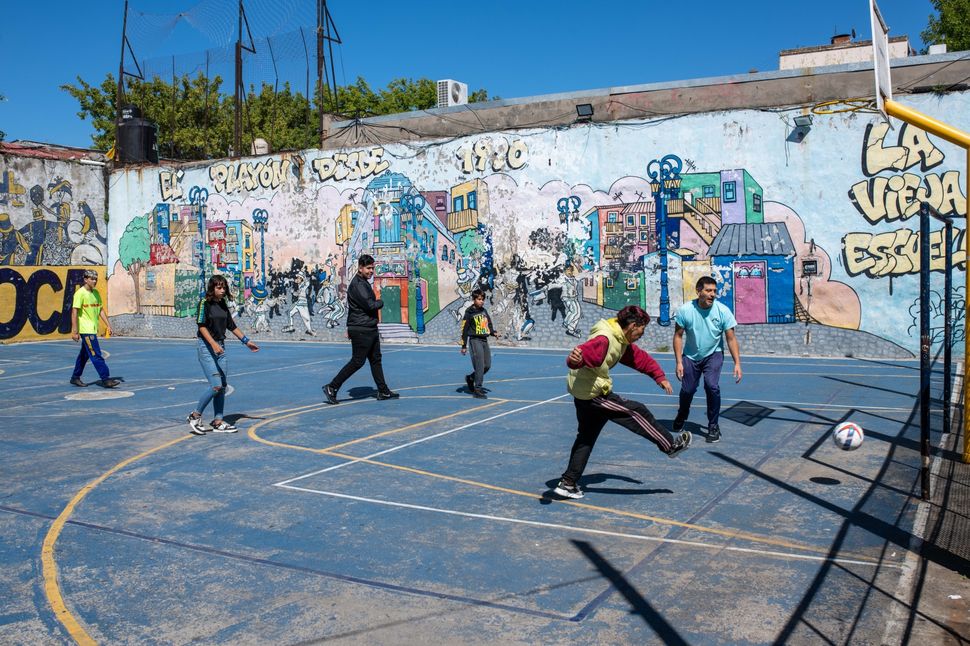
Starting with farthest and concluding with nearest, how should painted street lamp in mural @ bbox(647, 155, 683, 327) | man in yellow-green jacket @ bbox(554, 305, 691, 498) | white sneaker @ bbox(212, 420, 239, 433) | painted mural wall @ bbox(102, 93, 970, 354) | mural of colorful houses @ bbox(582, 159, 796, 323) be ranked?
1. painted street lamp in mural @ bbox(647, 155, 683, 327)
2. mural of colorful houses @ bbox(582, 159, 796, 323)
3. painted mural wall @ bbox(102, 93, 970, 354)
4. white sneaker @ bbox(212, 420, 239, 433)
5. man in yellow-green jacket @ bbox(554, 305, 691, 498)

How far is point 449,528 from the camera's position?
22.1 ft

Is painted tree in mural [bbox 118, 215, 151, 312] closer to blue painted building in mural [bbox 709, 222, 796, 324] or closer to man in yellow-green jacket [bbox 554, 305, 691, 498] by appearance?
blue painted building in mural [bbox 709, 222, 796, 324]

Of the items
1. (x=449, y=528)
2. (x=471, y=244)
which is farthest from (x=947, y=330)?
(x=471, y=244)

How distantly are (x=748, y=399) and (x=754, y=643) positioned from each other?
9.05 meters

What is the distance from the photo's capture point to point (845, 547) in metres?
6.11

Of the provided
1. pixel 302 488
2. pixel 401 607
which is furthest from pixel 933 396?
pixel 401 607

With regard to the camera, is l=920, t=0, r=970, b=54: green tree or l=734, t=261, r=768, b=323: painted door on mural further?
l=920, t=0, r=970, b=54: green tree

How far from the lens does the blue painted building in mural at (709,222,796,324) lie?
20.2 m

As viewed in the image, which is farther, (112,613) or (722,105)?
(722,105)

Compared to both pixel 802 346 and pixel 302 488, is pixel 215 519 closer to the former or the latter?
pixel 302 488

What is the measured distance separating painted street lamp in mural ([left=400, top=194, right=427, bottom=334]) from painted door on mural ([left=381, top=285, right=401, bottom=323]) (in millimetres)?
630

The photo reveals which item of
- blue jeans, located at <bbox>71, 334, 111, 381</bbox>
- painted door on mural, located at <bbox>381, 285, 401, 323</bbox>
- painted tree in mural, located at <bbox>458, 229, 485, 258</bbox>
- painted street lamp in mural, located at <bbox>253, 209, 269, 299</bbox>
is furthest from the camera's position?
painted street lamp in mural, located at <bbox>253, 209, 269, 299</bbox>

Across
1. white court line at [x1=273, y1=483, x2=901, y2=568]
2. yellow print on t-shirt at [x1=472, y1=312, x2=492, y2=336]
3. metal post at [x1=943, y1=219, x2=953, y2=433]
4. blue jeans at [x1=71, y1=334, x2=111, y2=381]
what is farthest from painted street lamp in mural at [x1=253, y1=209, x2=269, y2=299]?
metal post at [x1=943, y1=219, x2=953, y2=433]

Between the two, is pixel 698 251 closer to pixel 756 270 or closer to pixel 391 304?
pixel 756 270
